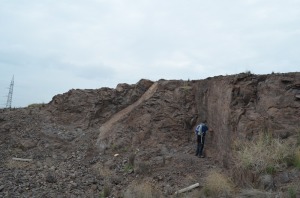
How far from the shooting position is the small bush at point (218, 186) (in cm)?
842

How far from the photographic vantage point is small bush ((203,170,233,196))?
8423 mm

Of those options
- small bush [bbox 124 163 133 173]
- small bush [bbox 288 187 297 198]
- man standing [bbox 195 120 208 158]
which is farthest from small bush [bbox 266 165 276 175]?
small bush [bbox 124 163 133 173]

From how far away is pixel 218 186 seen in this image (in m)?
8.76

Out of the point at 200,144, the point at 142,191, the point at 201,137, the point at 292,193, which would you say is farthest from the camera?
the point at 200,144

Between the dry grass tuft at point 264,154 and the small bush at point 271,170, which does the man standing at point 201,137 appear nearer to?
the dry grass tuft at point 264,154

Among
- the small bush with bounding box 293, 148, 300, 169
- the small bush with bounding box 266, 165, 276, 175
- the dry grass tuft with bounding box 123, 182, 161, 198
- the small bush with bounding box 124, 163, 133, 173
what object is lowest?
the dry grass tuft with bounding box 123, 182, 161, 198

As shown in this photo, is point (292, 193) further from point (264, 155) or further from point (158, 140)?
point (158, 140)

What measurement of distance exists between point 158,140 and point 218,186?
18.0 ft

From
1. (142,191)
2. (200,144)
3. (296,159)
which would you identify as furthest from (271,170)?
(200,144)

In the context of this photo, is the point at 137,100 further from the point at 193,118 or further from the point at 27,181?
the point at 27,181

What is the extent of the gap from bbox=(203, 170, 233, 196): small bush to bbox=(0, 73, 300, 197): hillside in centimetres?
4

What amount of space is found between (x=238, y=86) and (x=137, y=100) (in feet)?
21.4

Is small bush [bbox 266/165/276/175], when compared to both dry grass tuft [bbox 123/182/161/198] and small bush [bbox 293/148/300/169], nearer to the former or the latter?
small bush [bbox 293/148/300/169]

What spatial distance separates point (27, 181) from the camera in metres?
12.0
